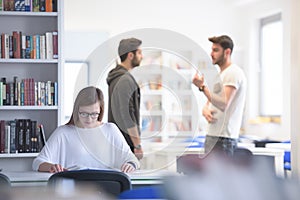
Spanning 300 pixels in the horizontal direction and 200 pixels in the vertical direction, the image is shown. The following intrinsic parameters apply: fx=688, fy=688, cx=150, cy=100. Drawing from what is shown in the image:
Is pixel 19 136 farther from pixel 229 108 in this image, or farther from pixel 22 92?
pixel 229 108

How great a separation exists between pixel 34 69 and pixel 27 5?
48 centimetres

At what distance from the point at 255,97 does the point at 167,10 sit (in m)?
1.97

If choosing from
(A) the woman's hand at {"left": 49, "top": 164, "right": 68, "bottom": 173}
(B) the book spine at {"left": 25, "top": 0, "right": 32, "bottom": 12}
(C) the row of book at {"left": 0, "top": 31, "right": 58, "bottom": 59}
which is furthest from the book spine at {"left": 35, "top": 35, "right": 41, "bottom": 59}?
(A) the woman's hand at {"left": 49, "top": 164, "right": 68, "bottom": 173}

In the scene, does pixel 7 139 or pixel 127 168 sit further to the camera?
pixel 7 139

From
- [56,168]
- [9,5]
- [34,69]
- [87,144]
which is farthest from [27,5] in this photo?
[56,168]

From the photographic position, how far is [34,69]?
17.1ft

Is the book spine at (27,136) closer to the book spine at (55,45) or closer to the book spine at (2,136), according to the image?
the book spine at (2,136)

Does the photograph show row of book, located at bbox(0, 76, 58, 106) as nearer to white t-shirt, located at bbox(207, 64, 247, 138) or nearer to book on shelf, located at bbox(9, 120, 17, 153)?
book on shelf, located at bbox(9, 120, 17, 153)

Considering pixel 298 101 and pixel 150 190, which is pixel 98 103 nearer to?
pixel 298 101

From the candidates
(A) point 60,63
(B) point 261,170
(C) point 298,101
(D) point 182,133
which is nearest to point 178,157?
(D) point 182,133

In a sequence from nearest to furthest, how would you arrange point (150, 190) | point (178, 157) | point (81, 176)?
point (150, 190)
point (81, 176)
point (178, 157)

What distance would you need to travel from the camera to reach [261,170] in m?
0.34

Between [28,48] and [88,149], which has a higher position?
[28,48]

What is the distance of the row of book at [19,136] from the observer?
505 cm
